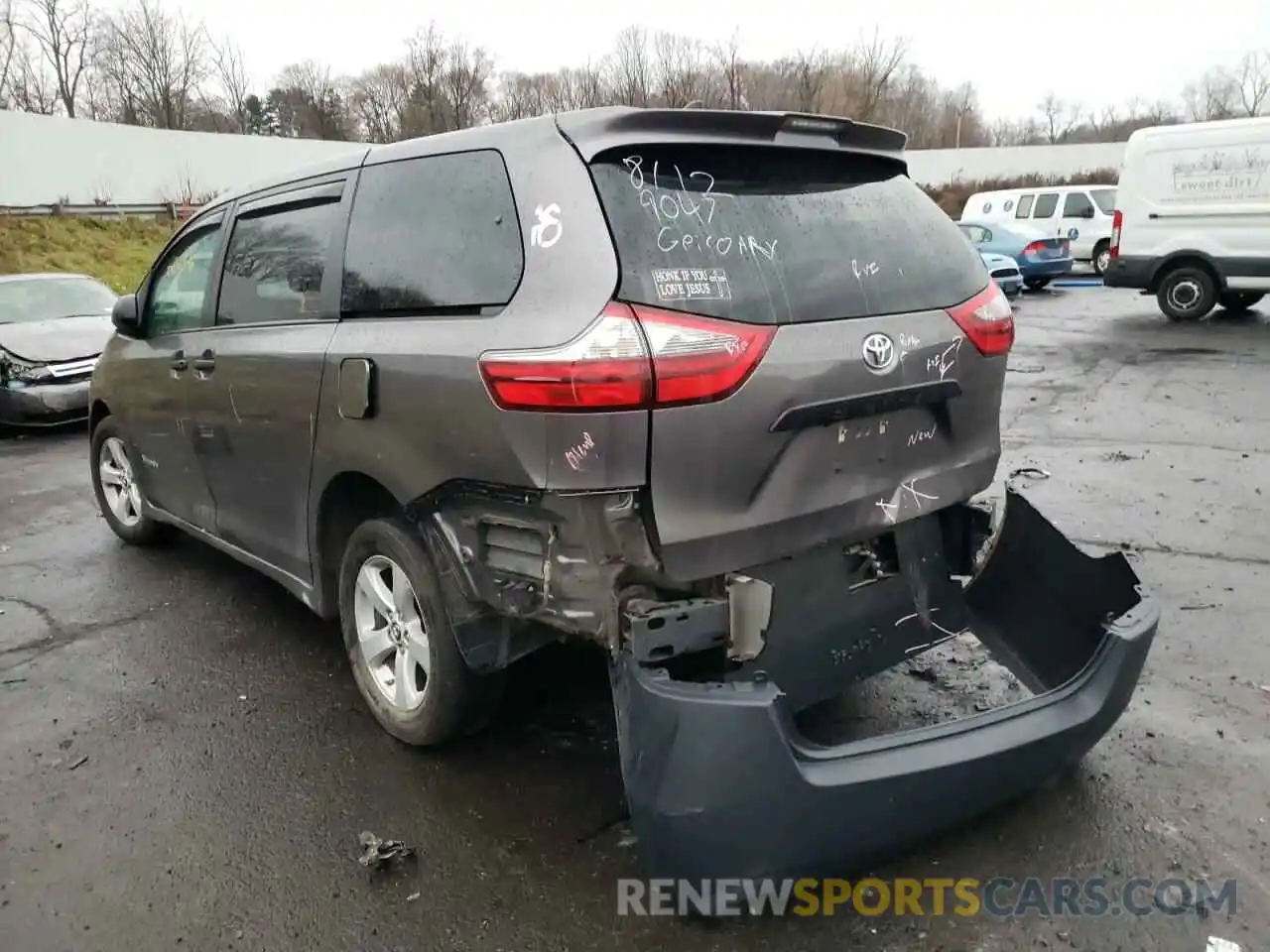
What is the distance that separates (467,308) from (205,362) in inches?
73.9

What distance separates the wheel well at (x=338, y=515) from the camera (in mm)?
3197

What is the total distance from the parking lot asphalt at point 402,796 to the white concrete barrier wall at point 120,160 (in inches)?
783

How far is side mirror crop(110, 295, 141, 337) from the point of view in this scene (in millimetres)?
4613

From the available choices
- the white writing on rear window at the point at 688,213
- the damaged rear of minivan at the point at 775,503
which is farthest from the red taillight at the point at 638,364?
the white writing on rear window at the point at 688,213

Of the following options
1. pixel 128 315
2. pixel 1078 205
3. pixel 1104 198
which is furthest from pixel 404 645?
pixel 1104 198

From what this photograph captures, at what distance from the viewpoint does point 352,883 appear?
2.60m

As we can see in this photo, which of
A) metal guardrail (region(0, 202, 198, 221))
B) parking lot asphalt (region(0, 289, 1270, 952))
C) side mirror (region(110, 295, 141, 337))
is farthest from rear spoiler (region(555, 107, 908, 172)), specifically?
metal guardrail (region(0, 202, 198, 221))

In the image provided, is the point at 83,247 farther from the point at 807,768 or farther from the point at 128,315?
the point at 807,768

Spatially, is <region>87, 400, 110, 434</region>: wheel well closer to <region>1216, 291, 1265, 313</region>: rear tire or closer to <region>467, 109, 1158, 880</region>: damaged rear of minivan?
<region>467, 109, 1158, 880</region>: damaged rear of minivan

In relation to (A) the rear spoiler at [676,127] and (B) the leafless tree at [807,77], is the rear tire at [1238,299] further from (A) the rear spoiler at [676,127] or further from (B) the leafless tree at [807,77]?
(B) the leafless tree at [807,77]

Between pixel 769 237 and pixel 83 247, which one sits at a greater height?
pixel 83 247

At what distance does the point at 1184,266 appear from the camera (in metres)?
13.0

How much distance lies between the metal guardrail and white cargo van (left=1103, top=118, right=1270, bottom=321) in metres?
19.7

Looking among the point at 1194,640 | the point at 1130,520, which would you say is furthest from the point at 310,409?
the point at 1130,520
